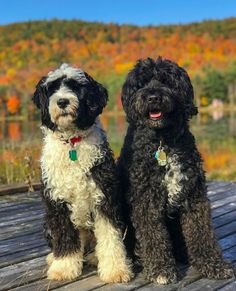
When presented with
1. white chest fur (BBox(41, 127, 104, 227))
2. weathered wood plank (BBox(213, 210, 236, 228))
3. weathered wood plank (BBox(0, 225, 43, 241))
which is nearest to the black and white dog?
white chest fur (BBox(41, 127, 104, 227))

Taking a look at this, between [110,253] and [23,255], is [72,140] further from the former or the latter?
[23,255]

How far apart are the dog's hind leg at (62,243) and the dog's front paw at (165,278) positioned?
24.0 inches

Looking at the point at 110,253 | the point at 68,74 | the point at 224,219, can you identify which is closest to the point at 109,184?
the point at 110,253

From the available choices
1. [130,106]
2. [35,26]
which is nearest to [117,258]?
[130,106]

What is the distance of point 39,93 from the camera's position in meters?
3.51

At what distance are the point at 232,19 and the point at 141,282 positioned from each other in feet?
306

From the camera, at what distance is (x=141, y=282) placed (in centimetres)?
357

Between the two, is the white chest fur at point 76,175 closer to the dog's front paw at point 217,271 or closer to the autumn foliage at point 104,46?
the dog's front paw at point 217,271

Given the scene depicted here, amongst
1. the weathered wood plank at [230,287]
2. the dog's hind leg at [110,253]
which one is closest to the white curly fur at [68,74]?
the dog's hind leg at [110,253]

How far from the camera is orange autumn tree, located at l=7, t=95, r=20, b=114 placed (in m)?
37.4

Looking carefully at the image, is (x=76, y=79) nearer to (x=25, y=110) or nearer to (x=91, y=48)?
(x=25, y=110)

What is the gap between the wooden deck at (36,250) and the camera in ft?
11.4

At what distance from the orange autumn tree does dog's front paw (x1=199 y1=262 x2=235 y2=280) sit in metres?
34.4

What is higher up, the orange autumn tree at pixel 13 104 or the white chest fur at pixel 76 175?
the white chest fur at pixel 76 175
